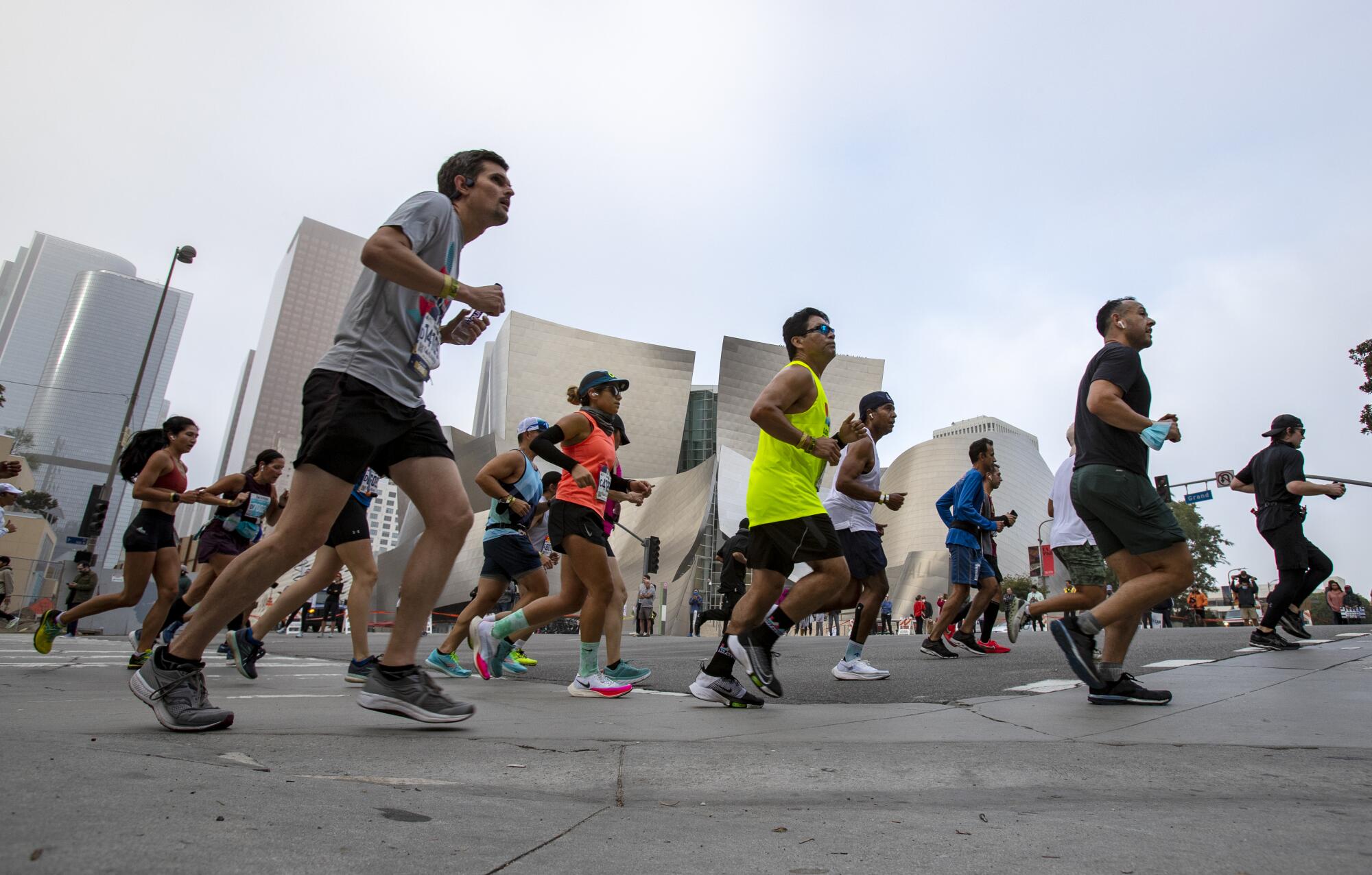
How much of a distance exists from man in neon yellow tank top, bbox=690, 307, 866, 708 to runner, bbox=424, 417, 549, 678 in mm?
1910

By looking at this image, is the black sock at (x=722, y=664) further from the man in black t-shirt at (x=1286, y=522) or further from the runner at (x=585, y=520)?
the man in black t-shirt at (x=1286, y=522)

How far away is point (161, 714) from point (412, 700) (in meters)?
0.61

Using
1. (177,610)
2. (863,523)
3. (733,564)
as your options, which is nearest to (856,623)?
(863,523)

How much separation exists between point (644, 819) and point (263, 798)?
22.1 inches

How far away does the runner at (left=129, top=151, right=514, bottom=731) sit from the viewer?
7.22 ft

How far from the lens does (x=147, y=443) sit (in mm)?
5387

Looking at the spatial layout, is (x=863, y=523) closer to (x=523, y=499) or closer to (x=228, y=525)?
(x=523, y=499)

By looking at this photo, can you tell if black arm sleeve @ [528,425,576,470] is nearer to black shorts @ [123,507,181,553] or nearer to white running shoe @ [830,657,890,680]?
white running shoe @ [830,657,890,680]

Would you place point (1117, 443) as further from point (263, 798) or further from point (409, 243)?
point (263, 798)

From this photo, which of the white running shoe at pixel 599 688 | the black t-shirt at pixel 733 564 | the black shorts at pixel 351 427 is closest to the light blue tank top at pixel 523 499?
the white running shoe at pixel 599 688

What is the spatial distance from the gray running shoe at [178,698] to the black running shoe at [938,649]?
17.9 ft

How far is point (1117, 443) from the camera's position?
3.44m

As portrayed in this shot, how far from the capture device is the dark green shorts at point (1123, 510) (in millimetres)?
3270

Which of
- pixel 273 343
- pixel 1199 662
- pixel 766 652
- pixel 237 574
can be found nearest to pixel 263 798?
pixel 237 574
